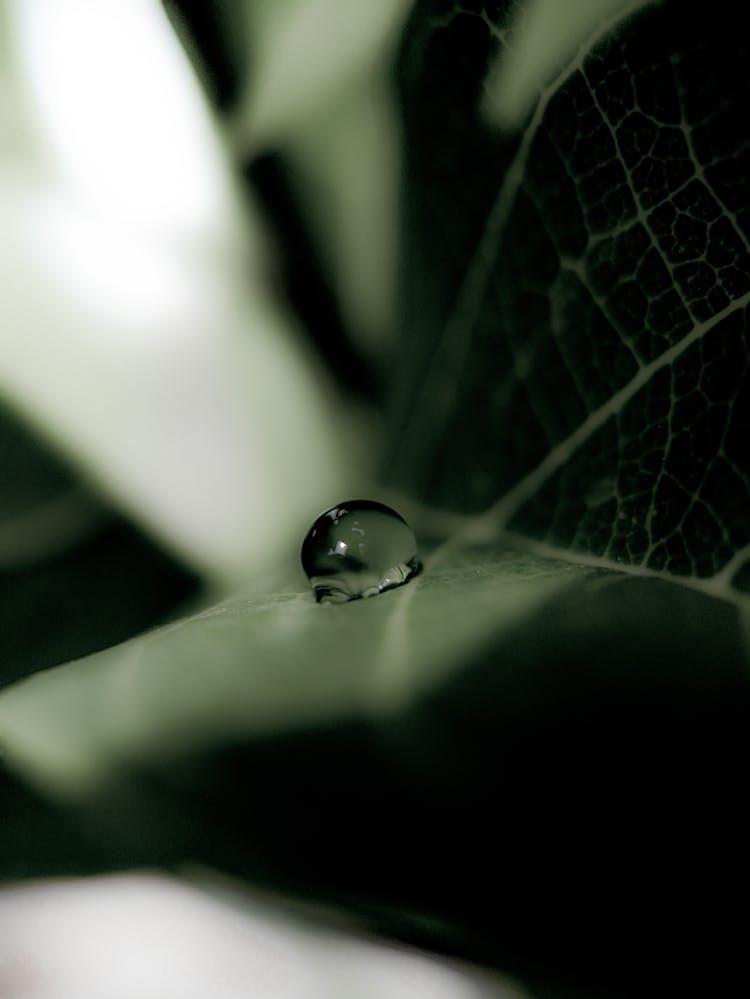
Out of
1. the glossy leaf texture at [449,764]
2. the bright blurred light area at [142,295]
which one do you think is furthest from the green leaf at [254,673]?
the bright blurred light area at [142,295]

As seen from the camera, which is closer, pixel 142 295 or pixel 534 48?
pixel 534 48

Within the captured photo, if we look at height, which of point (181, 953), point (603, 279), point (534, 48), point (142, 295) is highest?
point (142, 295)

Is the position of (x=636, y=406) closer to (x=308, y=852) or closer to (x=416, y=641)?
(x=416, y=641)

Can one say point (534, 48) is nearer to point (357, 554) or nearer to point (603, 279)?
point (603, 279)

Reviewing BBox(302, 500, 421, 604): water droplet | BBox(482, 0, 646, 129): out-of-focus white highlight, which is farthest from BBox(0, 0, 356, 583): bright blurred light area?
BBox(482, 0, 646, 129): out-of-focus white highlight

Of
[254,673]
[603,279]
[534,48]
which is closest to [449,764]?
[254,673]

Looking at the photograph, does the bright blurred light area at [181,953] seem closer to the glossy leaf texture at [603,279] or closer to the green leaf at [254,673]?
the green leaf at [254,673]

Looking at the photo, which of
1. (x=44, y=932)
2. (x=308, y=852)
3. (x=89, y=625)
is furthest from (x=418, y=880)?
(x=89, y=625)
